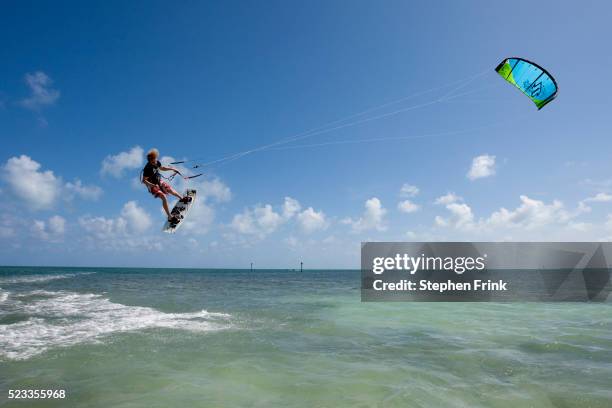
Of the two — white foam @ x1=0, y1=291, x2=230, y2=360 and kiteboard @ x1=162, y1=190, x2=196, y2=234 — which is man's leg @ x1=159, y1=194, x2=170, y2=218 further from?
white foam @ x1=0, y1=291, x2=230, y2=360

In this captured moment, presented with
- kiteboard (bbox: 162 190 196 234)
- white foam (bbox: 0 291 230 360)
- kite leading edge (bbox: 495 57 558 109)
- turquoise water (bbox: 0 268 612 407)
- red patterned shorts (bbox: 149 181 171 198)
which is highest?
kite leading edge (bbox: 495 57 558 109)

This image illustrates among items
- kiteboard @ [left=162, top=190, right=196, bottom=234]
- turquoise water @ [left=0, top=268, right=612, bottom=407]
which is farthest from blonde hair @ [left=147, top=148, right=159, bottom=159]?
turquoise water @ [left=0, top=268, right=612, bottom=407]

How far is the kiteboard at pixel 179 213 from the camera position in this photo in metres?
14.5

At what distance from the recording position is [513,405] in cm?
765

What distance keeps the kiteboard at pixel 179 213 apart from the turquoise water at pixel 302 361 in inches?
156

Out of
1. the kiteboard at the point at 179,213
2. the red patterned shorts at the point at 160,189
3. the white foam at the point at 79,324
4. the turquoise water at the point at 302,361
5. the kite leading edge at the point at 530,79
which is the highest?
the kite leading edge at the point at 530,79

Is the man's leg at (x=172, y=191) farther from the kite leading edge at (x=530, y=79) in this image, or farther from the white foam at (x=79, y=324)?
the kite leading edge at (x=530, y=79)

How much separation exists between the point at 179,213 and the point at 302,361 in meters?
7.52

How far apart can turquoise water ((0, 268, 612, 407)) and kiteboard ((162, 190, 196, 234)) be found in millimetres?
3950

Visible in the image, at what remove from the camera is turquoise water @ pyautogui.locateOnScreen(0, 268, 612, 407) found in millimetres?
7996

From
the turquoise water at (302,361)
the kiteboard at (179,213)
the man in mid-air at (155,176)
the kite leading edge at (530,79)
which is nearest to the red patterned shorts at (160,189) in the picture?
the man in mid-air at (155,176)

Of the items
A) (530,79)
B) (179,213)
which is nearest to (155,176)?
(179,213)

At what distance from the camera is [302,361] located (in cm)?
1066

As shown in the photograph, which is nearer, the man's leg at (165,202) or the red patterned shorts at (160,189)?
the red patterned shorts at (160,189)
